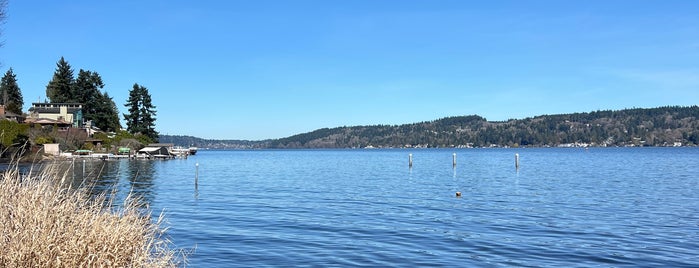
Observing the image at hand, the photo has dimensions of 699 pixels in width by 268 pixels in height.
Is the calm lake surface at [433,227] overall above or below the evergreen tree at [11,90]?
below

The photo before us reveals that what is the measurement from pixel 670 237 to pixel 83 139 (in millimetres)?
106006

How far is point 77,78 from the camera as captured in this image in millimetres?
125875

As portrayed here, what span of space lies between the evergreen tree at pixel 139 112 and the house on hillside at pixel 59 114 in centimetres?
1595

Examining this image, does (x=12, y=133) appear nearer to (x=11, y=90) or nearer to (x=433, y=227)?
(x=11, y=90)

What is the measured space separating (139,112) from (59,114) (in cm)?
2274

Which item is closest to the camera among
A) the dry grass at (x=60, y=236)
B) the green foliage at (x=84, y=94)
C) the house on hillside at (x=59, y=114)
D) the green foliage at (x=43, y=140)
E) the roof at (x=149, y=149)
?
the dry grass at (x=60, y=236)

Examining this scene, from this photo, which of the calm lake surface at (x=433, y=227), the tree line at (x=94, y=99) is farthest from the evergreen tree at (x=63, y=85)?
the calm lake surface at (x=433, y=227)

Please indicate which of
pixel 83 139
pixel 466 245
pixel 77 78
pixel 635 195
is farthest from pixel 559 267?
pixel 77 78

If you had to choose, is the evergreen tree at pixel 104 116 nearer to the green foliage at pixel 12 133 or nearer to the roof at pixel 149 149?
the roof at pixel 149 149

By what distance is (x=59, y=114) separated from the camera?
11494 cm

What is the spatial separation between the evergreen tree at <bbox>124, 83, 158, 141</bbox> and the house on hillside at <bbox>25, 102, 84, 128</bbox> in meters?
15.9

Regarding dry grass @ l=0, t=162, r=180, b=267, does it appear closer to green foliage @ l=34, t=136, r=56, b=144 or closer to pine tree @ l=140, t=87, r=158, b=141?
green foliage @ l=34, t=136, r=56, b=144

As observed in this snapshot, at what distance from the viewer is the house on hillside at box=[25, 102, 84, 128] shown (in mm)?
108062

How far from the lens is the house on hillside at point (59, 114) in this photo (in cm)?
10806
